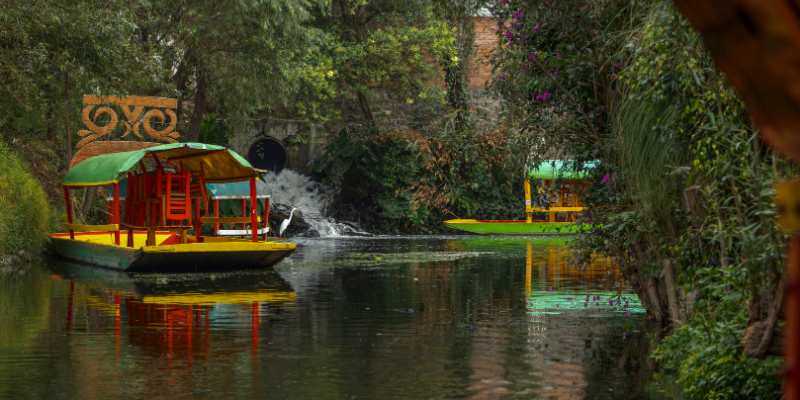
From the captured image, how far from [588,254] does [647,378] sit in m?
2.34

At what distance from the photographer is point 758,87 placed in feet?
3.39

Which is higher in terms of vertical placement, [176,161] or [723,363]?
[176,161]

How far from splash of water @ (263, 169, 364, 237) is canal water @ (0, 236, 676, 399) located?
15897 mm

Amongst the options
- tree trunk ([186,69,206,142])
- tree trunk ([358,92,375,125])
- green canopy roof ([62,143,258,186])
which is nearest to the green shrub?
green canopy roof ([62,143,258,186])

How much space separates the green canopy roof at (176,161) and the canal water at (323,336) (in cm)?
231

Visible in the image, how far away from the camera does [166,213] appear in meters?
19.2

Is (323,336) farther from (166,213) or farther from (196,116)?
(196,116)

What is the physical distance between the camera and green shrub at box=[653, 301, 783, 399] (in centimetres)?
595

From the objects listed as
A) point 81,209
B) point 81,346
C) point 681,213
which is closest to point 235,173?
point 81,209

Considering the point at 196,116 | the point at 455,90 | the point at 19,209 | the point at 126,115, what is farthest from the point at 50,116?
the point at 455,90

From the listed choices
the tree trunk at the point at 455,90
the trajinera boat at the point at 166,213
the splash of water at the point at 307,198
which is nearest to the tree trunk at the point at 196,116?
the splash of water at the point at 307,198

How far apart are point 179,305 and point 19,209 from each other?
9596 millimetres

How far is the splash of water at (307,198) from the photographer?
3488cm

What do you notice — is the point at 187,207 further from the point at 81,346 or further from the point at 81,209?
the point at 81,346
